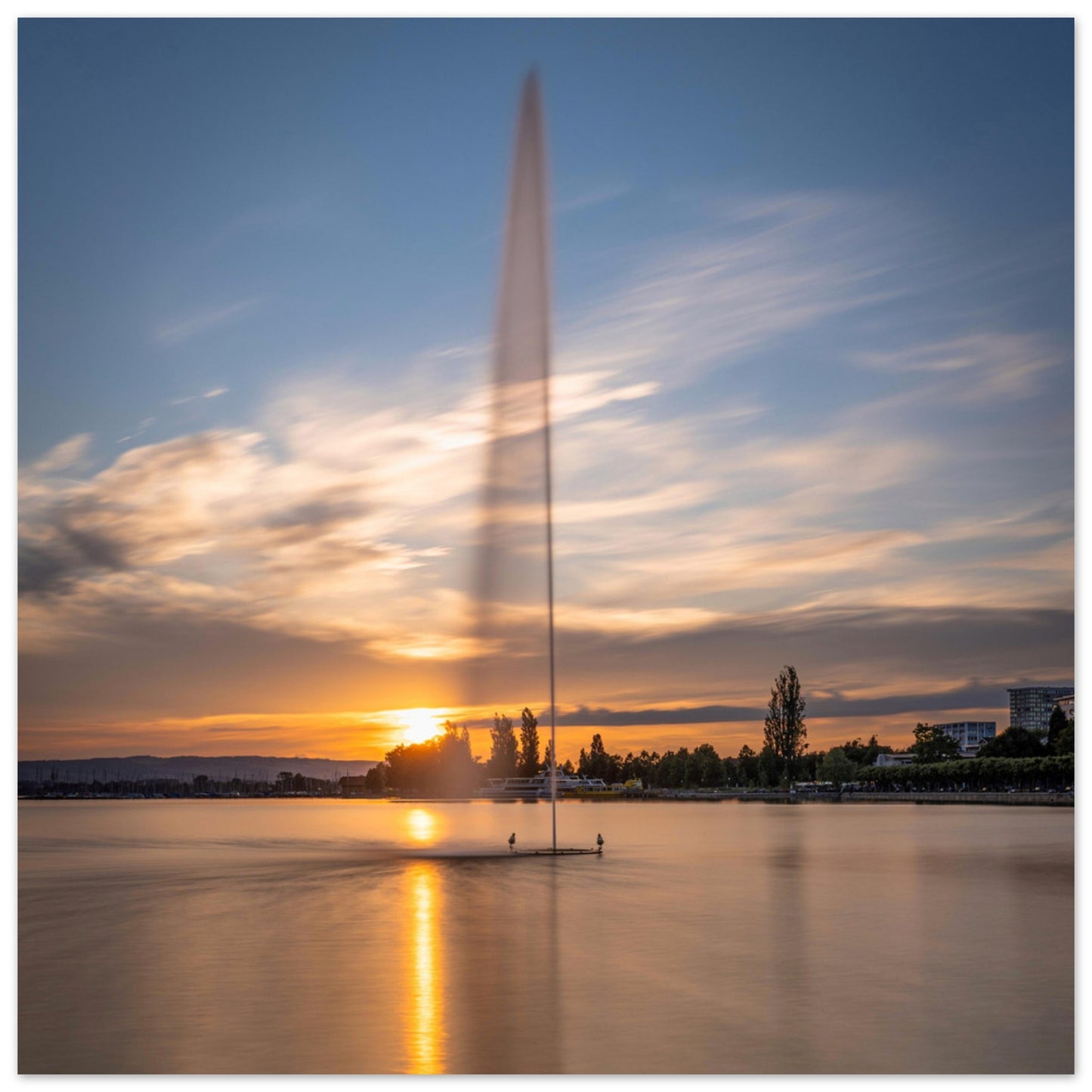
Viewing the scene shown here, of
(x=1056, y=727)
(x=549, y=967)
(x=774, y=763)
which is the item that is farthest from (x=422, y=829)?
(x=1056, y=727)

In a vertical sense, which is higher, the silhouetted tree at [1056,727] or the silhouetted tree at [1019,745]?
the silhouetted tree at [1056,727]

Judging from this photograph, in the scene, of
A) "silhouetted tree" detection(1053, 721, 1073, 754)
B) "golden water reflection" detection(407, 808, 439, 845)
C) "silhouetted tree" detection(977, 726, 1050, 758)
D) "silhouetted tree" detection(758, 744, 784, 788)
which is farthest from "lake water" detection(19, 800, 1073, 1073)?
"silhouetted tree" detection(758, 744, 784, 788)

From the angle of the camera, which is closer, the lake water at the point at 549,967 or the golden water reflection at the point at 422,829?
the lake water at the point at 549,967

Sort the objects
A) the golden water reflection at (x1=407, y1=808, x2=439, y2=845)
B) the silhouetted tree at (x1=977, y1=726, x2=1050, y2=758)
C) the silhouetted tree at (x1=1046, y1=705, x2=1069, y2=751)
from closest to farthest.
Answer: the golden water reflection at (x1=407, y1=808, x2=439, y2=845) < the silhouetted tree at (x1=1046, y1=705, x2=1069, y2=751) < the silhouetted tree at (x1=977, y1=726, x2=1050, y2=758)

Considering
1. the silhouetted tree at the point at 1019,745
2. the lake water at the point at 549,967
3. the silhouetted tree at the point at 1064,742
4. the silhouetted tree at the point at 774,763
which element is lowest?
the silhouetted tree at the point at 774,763

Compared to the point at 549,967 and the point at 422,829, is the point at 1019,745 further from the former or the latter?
the point at 549,967

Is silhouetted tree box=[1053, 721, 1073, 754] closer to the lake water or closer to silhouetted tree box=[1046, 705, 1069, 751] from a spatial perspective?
silhouetted tree box=[1046, 705, 1069, 751]

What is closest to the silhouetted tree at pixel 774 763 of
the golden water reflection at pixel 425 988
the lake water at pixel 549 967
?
the lake water at pixel 549 967

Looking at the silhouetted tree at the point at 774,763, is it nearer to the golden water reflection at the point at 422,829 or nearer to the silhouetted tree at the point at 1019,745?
the silhouetted tree at the point at 1019,745
